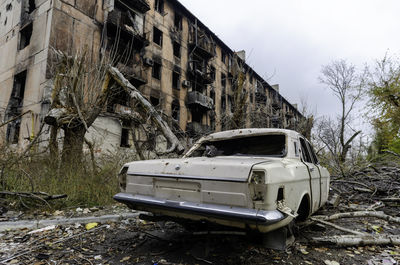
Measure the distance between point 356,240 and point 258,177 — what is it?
6.59 ft

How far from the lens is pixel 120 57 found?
1677 centimetres

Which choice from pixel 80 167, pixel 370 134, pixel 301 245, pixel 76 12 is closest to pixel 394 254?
pixel 301 245

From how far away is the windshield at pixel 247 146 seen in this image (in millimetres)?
3381

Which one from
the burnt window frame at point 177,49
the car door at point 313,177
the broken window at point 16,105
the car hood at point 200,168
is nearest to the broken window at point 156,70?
the burnt window frame at point 177,49

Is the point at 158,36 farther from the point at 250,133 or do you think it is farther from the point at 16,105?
the point at 250,133

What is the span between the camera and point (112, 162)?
6691mm

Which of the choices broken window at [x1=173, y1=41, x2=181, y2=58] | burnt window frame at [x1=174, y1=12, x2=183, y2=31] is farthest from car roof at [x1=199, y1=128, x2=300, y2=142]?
burnt window frame at [x1=174, y1=12, x2=183, y2=31]

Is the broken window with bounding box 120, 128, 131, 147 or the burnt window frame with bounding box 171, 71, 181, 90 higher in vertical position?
the burnt window frame with bounding box 171, 71, 181, 90

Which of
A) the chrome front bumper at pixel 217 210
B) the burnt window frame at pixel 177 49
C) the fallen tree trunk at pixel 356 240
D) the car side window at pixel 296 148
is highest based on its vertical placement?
the burnt window frame at pixel 177 49

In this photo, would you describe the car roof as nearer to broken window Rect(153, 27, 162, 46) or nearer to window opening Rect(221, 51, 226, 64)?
broken window Rect(153, 27, 162, 46)

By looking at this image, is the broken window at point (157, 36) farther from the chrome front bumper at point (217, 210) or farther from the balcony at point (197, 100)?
the chrome front bumper at point (217, 210)

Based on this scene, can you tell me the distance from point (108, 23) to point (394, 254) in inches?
669

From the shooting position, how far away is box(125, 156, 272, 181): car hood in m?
2.19

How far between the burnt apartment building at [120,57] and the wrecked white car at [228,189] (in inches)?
186
